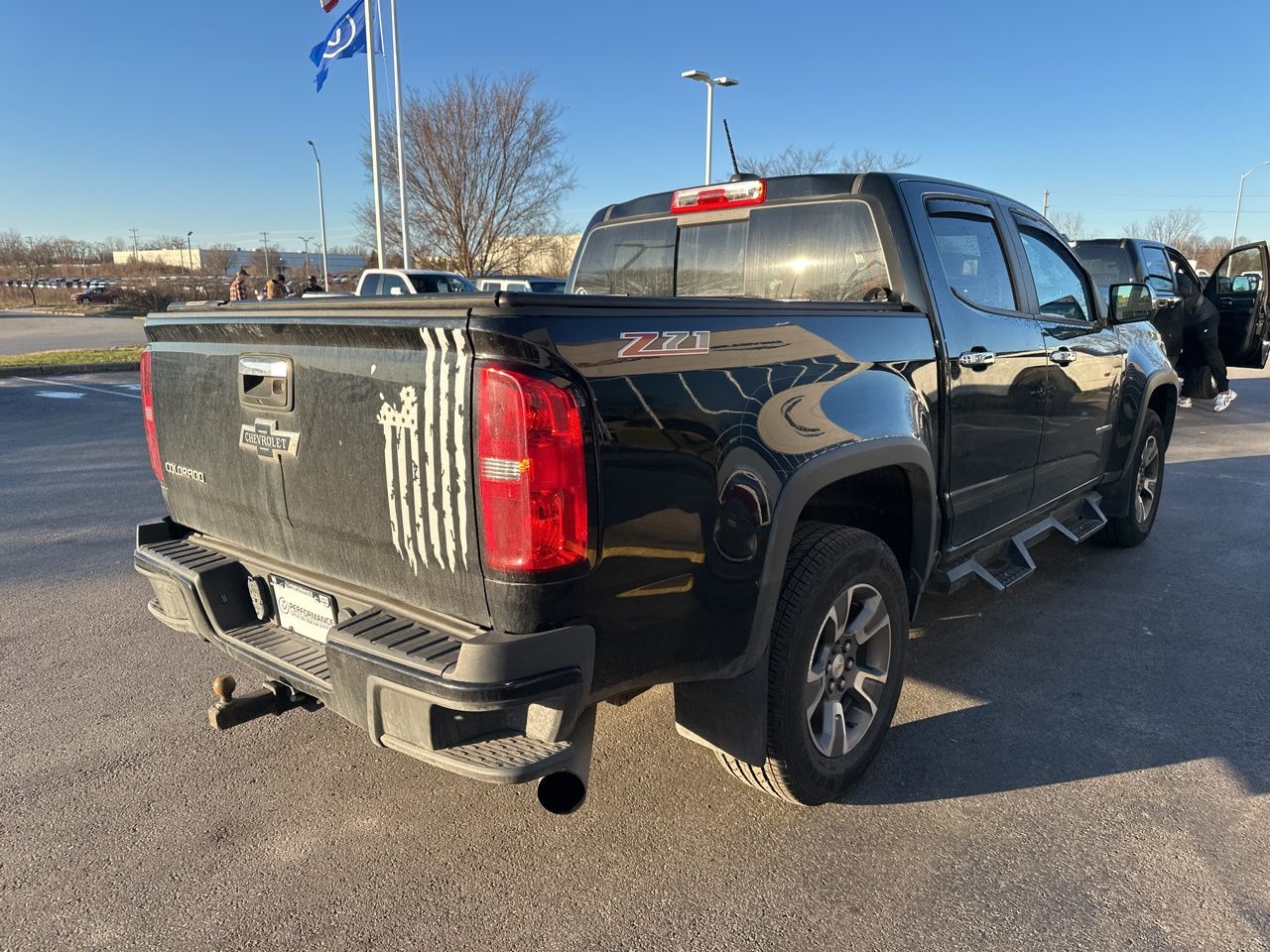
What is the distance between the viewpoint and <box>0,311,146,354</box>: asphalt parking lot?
73.1 feet

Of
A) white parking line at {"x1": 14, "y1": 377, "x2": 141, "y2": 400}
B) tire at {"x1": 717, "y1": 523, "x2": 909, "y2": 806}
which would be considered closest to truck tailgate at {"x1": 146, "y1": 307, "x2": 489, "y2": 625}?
tire at {"x1": 717, "y1": 523, "x2": 909, "y2": 806}

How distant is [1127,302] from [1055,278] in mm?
606

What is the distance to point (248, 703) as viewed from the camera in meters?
2.65

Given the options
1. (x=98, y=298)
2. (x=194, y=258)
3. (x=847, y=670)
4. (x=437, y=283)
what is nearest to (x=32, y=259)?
(x=98, y=298)

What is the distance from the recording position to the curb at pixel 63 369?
14.5 metres

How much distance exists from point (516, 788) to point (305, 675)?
93cm

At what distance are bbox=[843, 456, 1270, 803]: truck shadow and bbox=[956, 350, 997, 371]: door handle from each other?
4.52ft

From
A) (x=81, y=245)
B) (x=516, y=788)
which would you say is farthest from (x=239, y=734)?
(x=81, y=245)

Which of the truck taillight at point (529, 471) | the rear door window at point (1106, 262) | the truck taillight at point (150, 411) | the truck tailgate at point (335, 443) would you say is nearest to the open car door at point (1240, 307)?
the rear door window at point (1106, 262)

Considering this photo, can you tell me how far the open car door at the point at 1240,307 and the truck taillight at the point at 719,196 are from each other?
9632 millimetres

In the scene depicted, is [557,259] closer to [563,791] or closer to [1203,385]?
[1203,385]

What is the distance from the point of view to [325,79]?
19234mm

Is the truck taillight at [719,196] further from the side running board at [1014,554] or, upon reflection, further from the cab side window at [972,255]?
the side running board at [1014,554]

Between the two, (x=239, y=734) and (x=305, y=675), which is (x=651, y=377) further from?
(x=239, y=734)
